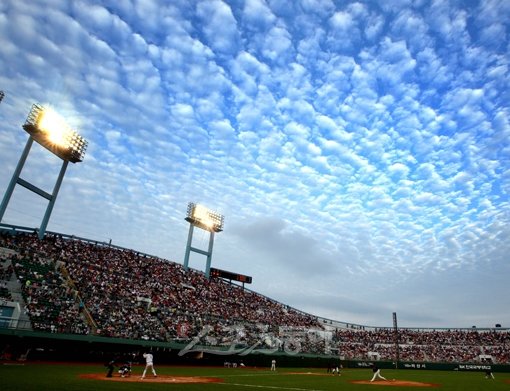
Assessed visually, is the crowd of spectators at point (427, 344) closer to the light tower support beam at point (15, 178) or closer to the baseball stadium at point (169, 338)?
the baseball stadium at point (169, 338)

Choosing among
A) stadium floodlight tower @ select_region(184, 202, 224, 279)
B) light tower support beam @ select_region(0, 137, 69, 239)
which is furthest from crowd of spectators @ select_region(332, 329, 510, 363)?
light tower support beam @ select_region(0, 137, 69, 239)

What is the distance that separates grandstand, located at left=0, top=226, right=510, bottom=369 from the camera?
30.3 m

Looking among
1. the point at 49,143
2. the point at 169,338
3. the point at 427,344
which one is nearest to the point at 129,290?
the point at 169,338

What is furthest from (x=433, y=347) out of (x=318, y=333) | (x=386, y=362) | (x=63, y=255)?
(x=63, y=255)

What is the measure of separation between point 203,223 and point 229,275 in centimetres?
1125

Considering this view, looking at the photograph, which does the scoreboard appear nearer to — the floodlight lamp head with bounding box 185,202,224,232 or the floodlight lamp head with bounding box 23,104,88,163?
the floodlight lamp head with bounding box 185,202,224,232

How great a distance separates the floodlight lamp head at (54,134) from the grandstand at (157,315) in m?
9.61

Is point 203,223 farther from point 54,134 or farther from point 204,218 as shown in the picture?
point 54,134

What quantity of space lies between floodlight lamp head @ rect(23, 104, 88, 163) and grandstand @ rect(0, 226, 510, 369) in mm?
9615

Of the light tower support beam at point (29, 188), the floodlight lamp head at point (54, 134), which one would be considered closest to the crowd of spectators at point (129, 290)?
the light tower support beam at point (29, 188)

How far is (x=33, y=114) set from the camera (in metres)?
37.6

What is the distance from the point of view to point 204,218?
60594mm

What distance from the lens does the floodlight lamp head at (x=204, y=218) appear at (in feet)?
194

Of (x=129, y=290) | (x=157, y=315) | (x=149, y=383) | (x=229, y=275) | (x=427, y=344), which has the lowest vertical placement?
(x=149, y=383)
